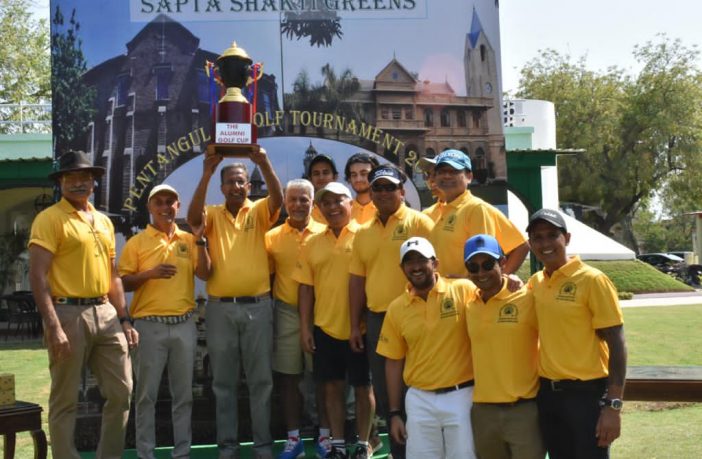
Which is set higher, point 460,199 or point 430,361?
point 460,199

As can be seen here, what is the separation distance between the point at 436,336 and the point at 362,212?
1888 millimetres

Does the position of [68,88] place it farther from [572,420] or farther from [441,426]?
[572,420]

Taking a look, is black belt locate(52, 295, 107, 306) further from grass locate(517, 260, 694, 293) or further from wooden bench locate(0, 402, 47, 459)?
grass locate(517, 260, 694, 293)

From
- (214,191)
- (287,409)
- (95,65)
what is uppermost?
(95,65)

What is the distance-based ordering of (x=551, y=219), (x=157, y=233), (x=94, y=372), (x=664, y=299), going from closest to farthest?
(x=551, y=219), (x=94, y=372), (x=157, y=233), (x=664, y=299)

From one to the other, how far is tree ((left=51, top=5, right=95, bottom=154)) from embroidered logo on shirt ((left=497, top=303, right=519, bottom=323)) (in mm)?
3915

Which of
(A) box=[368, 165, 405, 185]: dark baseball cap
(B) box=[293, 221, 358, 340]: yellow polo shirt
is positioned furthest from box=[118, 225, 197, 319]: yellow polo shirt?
(A) box=[368, 165, 405, 185]: dark baseball cap

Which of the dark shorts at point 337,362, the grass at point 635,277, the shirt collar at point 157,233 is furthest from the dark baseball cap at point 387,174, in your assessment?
the grass at point 635,277

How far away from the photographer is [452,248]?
17.0 ft

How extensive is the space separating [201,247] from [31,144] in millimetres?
14530

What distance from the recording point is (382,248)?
5.34 meters

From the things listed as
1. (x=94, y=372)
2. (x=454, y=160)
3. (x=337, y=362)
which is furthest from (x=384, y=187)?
(x=94, y=372)

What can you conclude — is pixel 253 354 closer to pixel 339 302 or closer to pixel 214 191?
pixel 339 302

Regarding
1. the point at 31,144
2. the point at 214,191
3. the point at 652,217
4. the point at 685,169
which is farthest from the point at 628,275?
the point at 652,217
